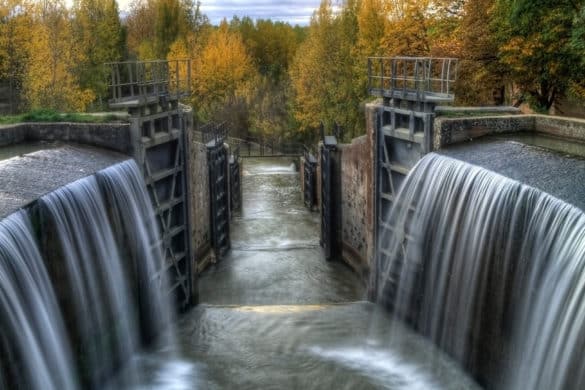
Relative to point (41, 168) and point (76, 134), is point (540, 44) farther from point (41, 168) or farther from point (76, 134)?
point (41, 168)

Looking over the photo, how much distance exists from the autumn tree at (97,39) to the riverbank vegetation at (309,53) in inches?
4.1

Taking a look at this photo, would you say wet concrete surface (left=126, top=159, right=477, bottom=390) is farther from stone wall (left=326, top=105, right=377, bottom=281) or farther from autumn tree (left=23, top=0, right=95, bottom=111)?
autumn tree (left=23, top=0, right=95, bottom=111)

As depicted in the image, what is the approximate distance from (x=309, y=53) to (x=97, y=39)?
17219mm

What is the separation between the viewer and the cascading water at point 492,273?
9.00 metres

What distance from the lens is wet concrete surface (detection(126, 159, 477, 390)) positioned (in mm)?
12688

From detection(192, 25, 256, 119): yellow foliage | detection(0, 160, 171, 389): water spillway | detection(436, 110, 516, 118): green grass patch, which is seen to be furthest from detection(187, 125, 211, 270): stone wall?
detection(192, 25, 256, 119): yellow foliage

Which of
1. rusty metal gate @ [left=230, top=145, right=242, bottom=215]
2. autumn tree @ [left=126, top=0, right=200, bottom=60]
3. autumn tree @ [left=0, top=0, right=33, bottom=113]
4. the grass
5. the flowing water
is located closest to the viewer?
the flowing water

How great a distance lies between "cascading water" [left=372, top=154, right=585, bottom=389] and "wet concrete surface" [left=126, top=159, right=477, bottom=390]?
2.35 ft

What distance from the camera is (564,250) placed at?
9.16 metres

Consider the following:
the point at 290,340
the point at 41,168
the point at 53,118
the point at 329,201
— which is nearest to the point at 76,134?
the point at 53,118

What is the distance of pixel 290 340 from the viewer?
14.5 meters

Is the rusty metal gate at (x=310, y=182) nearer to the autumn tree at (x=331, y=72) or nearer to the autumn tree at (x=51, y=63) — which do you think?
the autumn tree at (x=331, y=72)

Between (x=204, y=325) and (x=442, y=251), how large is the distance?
18.2 feet

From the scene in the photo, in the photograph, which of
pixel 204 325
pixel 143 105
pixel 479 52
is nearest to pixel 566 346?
pixel 204 325
